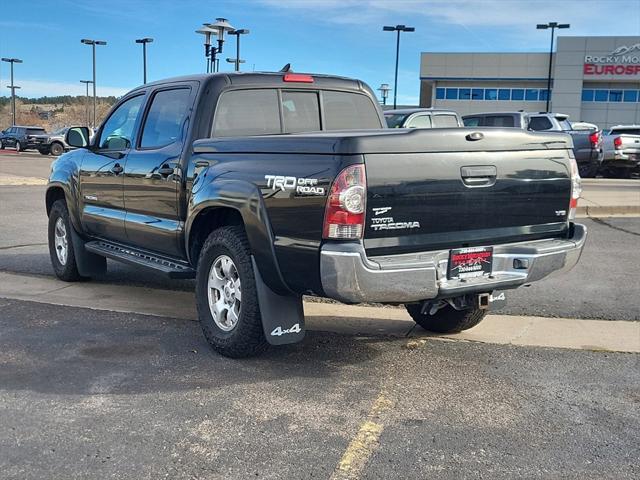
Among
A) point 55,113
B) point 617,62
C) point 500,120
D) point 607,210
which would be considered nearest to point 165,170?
point 607,210

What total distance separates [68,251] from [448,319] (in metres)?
4.06

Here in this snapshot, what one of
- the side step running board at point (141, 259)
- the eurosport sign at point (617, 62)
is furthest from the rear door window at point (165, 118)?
the eurosport sign at point (617, 62)

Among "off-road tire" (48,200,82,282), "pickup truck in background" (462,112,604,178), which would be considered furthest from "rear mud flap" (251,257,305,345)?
"pickup truck in background" (462,112,604,178)

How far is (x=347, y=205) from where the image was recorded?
3.72 m

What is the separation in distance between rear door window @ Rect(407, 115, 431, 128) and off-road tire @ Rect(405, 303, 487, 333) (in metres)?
9.10

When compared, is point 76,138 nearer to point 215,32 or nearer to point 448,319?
point 448,319

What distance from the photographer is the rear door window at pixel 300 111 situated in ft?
18.5

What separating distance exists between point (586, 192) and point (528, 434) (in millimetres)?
13189

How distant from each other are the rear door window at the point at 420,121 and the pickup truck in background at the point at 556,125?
3642 millimetres

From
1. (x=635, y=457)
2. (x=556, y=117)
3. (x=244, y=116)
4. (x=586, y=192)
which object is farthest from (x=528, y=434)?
(x=556, y=117)

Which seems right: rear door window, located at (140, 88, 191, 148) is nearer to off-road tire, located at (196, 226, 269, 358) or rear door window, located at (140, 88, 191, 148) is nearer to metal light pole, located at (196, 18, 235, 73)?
off-road tire, located at (196, 226, 269, 358)

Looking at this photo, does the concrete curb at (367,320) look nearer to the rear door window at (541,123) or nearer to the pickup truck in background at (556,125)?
the pickup truck in background at (556,125)

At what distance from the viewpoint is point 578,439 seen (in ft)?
11.8

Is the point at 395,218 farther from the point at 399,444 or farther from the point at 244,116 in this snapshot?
the point at 244,116
